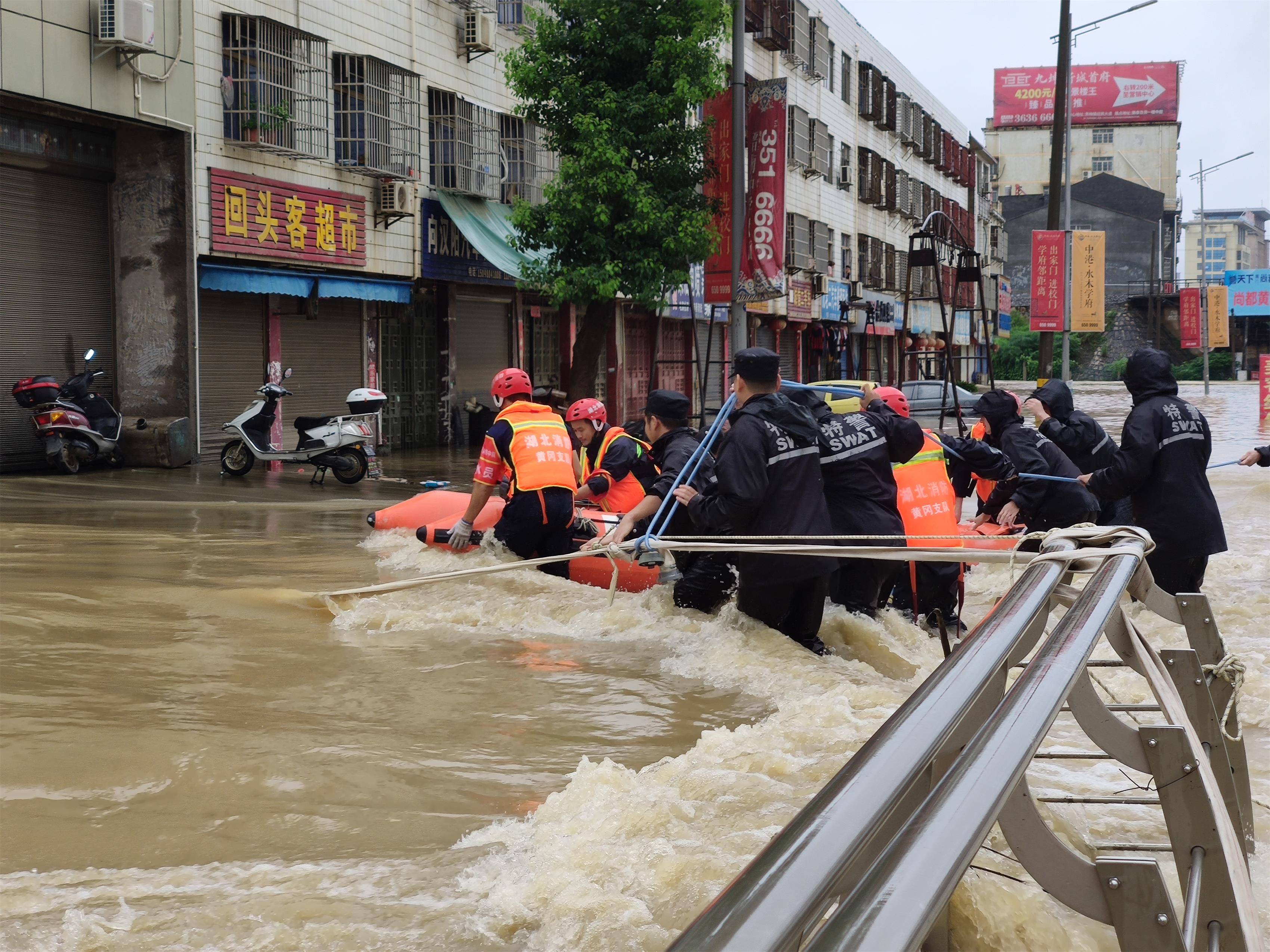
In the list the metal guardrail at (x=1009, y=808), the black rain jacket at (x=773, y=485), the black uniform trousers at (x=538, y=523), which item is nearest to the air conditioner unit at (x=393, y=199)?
the black uniform trousers at (x=538, y=523)

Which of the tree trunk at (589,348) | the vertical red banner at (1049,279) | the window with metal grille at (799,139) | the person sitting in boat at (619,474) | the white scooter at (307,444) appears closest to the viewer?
the person sitting in boat at (619,474)

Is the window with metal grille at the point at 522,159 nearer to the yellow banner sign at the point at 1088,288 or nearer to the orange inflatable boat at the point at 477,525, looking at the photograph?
the yellow banner sign at the point at 1088,288

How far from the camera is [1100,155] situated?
73375 mm

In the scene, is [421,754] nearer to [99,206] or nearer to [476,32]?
[99,206]

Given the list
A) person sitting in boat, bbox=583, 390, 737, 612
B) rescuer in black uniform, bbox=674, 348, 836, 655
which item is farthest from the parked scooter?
rescuer in black uniform, bbox=674, 348, 836, 655

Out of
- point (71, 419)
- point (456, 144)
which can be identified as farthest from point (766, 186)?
point (71, 419)

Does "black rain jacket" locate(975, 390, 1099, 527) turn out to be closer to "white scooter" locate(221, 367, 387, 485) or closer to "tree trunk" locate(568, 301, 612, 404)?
"white scooter" locate(221, 367, 387, 485)

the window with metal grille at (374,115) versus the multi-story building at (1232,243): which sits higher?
the multi-story building at (1232,243)

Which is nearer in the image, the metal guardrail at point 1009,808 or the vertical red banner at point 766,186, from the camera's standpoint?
the metal guardrail at point 1009,808

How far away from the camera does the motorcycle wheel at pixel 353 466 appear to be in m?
13.6

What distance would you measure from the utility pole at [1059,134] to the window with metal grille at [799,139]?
1270 cm

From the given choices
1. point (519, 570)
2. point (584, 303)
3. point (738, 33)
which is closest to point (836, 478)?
point (519, 570)

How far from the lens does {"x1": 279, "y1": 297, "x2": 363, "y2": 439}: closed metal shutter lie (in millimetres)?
16672

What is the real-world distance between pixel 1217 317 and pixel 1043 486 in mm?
36327
